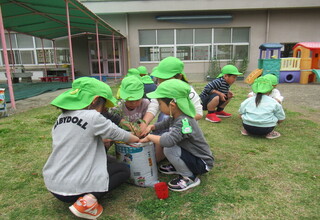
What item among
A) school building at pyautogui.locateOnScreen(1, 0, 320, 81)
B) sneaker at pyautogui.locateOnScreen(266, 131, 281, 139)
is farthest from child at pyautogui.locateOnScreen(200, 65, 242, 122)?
school building at pyautogui.locateOnScreen(1, 0, 320, 81)

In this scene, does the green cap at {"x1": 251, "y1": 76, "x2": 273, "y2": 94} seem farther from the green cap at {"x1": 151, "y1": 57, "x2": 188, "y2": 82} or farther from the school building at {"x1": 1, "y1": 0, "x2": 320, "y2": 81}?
the school building at {"x1": 1, "y1": 0, "x2": 320, "y2": 81}

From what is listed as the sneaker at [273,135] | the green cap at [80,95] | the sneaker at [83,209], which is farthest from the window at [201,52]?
the sneaker at [83,209]

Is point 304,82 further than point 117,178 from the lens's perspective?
Yes

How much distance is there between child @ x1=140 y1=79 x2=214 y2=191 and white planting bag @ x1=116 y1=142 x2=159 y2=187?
9cm

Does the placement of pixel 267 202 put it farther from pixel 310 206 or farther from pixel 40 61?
pixel 40 61

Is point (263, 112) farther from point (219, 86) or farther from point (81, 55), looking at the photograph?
point (81, 55)

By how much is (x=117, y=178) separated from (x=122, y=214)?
28 centimetres

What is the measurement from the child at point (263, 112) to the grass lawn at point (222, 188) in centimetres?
16

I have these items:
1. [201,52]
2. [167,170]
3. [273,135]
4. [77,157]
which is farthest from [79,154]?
[201,52]

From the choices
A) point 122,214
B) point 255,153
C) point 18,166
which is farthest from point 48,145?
point 255,153

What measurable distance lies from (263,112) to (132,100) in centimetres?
185

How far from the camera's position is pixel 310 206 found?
178 centimetres

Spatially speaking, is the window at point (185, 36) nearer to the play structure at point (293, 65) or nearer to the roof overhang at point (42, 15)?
the play structure at point (293, 65)

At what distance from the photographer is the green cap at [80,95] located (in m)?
1.66
